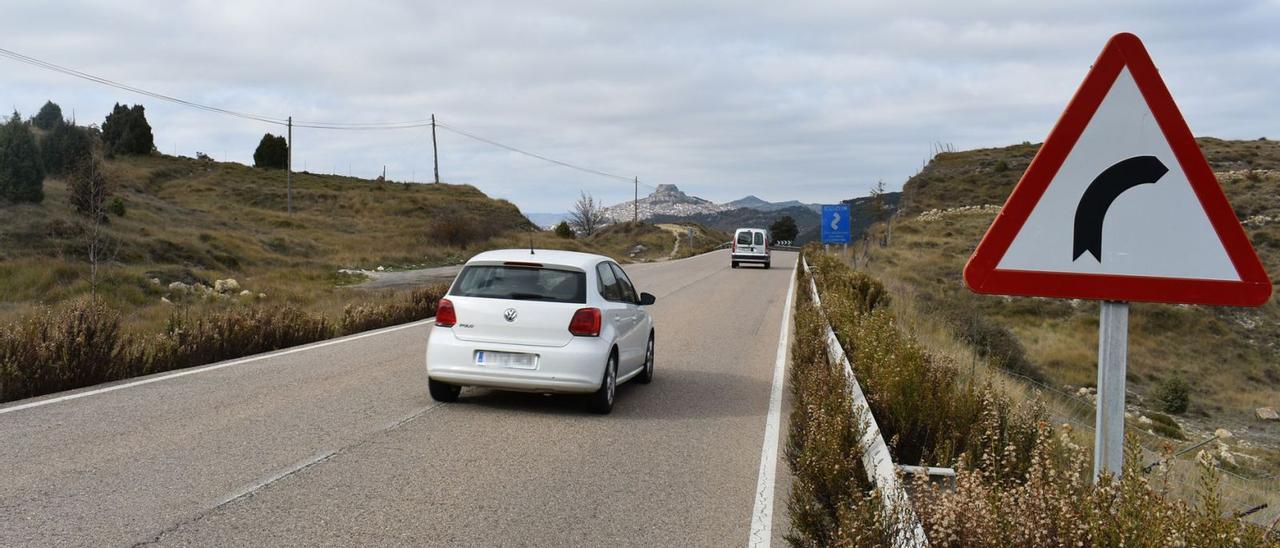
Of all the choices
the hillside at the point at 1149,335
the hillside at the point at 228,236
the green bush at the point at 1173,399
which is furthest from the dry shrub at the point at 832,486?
the green bush at the point at 1173,399

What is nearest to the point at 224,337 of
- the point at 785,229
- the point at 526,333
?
the point at 526,333

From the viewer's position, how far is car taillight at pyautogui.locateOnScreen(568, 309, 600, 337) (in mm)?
9250

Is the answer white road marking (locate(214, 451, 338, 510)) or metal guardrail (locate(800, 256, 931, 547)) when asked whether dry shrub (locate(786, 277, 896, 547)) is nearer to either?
metal guardrail (locate(800, 256, 931, 547))

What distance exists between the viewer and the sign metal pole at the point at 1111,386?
3.11 metres

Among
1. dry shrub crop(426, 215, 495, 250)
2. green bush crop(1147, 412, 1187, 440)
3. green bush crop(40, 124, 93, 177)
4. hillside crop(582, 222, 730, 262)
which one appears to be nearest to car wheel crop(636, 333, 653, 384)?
green bush crop(1147, 412, 1187, 440)

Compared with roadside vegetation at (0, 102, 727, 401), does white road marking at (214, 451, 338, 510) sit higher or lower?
lower

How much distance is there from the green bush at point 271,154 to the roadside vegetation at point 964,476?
10659cm

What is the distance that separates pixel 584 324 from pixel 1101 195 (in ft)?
20.9

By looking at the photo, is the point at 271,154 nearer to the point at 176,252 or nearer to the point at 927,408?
the point at 176,252

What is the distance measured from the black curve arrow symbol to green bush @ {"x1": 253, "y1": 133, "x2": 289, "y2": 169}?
111933 mm

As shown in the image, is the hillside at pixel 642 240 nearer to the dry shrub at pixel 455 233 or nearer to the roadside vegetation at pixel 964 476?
the dry shrub at pixel 455 233

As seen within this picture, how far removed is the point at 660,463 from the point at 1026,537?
409cm

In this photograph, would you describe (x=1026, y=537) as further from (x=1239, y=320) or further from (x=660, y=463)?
(x=1239, y=320)

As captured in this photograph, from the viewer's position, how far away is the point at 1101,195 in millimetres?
3324
